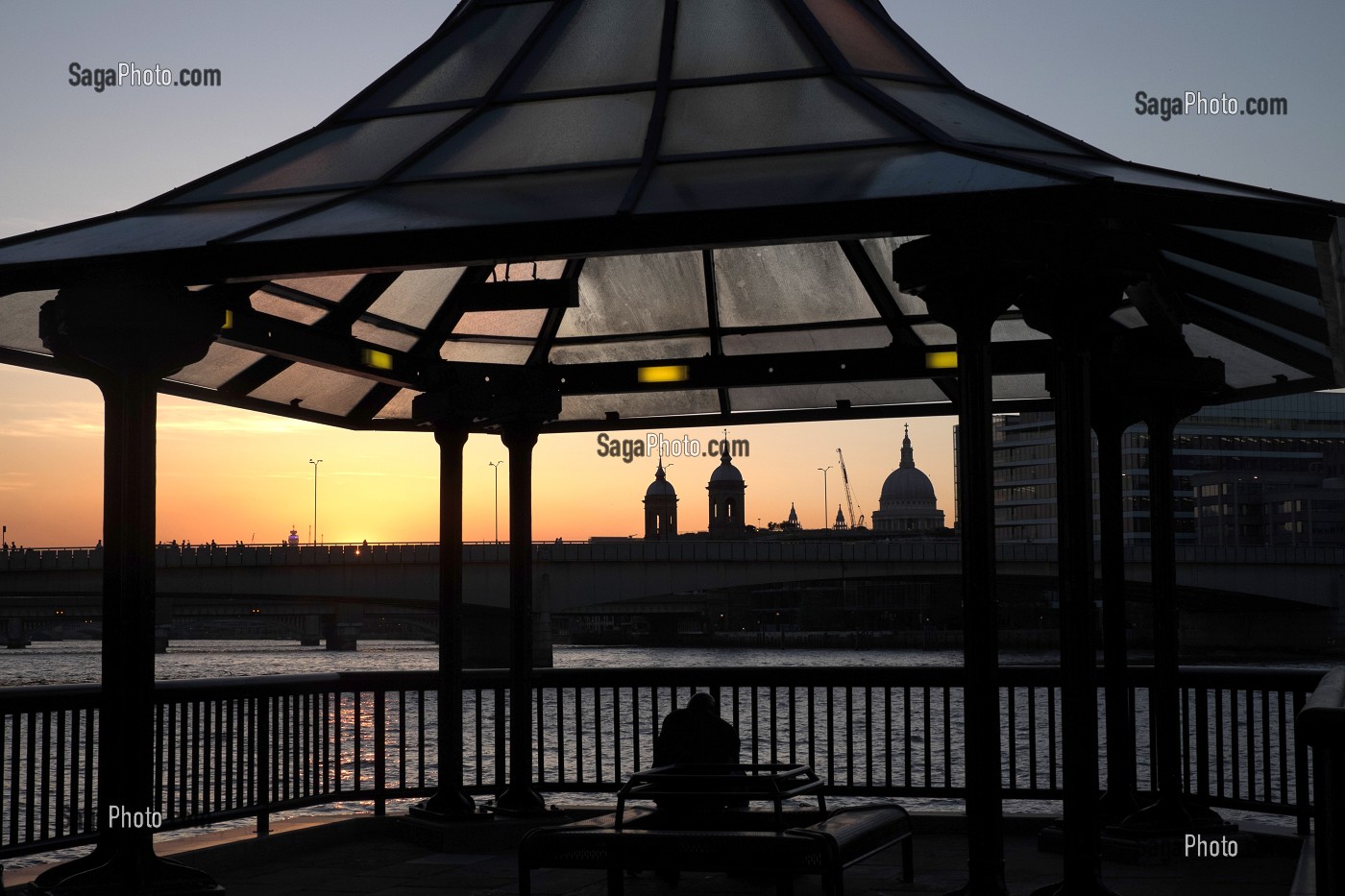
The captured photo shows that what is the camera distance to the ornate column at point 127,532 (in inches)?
311

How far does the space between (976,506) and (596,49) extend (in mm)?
3861

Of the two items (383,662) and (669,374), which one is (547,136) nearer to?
(669,374)

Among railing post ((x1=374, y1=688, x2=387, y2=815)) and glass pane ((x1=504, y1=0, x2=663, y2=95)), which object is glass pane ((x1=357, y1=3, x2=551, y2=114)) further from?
railing post ((x1=374, y1=688, x2=387, y2=815))

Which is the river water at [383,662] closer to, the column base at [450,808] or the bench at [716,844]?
the column base at [450,808]

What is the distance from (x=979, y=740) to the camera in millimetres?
7305

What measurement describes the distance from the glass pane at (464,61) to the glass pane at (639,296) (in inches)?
118

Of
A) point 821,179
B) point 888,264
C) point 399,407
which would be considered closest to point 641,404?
point 399,407

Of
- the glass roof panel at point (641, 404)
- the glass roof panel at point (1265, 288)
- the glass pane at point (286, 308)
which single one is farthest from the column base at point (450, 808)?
the glass roof panel at point (1265, 288)

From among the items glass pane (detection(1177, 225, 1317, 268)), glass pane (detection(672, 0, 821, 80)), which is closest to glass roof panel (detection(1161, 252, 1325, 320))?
glass pane (detection(1177, 225, 1317, 268))

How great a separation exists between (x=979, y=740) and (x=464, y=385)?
5.39m

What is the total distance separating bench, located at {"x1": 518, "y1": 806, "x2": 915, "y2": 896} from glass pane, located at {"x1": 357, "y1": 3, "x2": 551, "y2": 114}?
4.43 meters

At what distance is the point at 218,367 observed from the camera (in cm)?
1153

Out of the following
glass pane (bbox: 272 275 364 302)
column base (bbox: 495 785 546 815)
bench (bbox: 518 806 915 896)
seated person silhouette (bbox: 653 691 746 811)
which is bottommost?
column base (bbox: 495 785 546 815)

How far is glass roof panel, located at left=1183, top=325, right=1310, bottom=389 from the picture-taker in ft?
36.9
